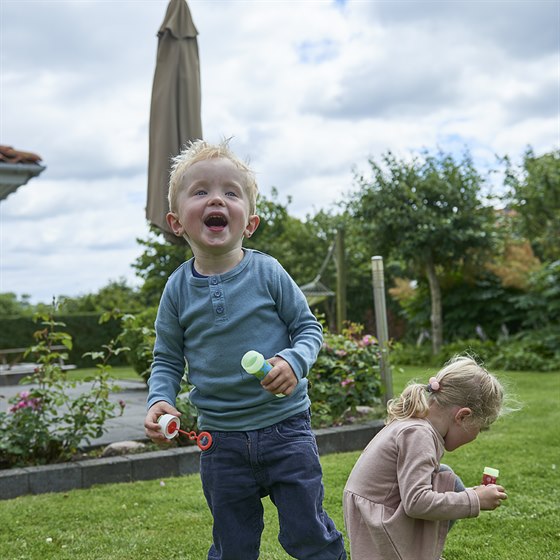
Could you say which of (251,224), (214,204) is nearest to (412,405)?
(251,224)

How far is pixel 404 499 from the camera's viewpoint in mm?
2135

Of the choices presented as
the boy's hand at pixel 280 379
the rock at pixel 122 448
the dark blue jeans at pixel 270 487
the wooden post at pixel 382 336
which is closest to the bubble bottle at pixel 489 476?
the dark blue jeans at pixel 270 487

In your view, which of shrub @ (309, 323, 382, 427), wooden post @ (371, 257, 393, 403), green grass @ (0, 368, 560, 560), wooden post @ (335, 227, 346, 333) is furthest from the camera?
wooden post @ (335, 227, 346, 333)

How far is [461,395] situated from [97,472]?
274cm

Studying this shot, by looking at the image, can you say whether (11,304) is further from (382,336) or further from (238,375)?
→ (238,375)

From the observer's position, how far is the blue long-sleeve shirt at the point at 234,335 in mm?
2172

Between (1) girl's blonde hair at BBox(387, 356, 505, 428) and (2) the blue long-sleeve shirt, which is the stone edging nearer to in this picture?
(2) the blue long-sleeve shirt

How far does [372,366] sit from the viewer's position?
5.89 metres

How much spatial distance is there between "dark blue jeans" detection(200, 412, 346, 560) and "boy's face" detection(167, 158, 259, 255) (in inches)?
22.9

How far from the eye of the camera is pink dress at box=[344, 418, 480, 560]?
6.97ft

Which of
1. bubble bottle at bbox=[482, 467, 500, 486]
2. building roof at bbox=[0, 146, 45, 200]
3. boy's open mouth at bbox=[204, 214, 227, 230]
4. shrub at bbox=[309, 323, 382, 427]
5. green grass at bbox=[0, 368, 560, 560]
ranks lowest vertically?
green grass at bbox=[0, 368, 560, 560]

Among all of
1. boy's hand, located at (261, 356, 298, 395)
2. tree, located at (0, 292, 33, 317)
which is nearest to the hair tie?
boy's hand, located at (261, 356, 298, 395)

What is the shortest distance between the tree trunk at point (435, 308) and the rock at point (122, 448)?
10078 mm

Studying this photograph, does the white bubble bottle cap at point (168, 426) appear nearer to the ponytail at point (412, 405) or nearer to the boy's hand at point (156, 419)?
the boy's hand at point (156, 419)
